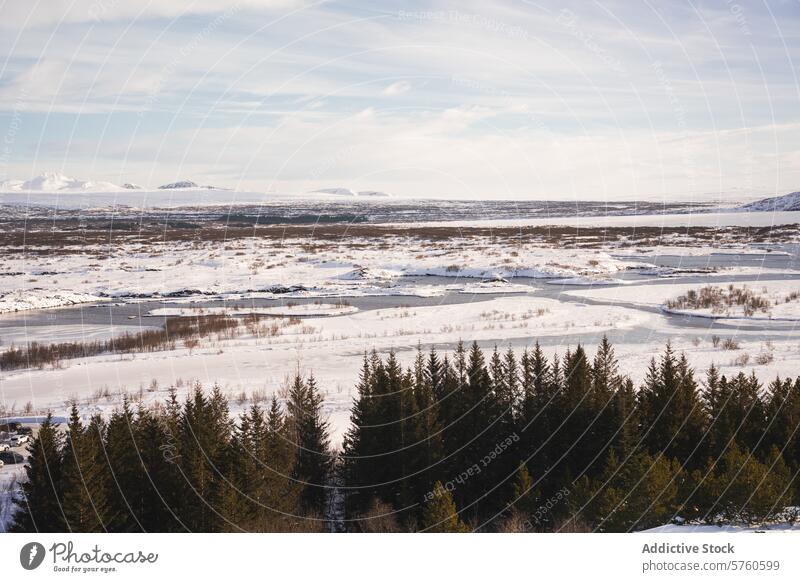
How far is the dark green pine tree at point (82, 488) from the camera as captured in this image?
13547 mm

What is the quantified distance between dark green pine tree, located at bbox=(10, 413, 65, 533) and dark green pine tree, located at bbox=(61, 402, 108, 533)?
46cm

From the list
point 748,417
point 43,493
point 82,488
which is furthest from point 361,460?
point 748,417

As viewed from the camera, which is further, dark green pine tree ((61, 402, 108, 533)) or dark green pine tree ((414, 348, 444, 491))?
dark green pine tree ((414, 348, 444, 491))

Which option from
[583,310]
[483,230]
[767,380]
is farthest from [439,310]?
[483,230]

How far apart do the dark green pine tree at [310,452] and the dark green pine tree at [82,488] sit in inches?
206

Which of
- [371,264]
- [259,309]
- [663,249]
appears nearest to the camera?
[259,309]

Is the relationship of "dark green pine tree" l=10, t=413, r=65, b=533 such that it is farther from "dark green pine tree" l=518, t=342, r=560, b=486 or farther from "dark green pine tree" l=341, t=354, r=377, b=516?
"dark green pine tree" l=518, t=342, r=560, b=486

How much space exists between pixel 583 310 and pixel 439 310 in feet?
27.5

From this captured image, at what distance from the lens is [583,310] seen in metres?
41.9

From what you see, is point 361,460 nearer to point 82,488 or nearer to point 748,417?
point 82,488

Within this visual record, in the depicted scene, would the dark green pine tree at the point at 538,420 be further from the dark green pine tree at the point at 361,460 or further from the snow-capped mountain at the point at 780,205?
the snow-capped mountain at the point at 780,205

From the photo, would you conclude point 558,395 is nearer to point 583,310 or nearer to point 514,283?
point 583,310

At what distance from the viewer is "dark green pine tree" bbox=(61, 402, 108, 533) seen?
13.5 metres

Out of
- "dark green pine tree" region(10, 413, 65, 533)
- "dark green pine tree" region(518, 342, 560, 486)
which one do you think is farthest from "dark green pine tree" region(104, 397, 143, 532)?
"dark green pine tree" region(518, 342, 560, 486)
